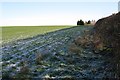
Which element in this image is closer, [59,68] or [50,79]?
[50,79]

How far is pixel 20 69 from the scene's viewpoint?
38.0 ft

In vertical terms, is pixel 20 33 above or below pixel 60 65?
above

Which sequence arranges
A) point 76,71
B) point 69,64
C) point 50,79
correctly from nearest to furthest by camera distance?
1. point 50,79
2. point 76,71
3. point 69,64

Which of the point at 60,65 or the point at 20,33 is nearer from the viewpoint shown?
the point at 60,65

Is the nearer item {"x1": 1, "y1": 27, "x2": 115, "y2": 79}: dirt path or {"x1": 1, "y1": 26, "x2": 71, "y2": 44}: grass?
{"x1": 1, "y1": 27, "x2": 115, "y2": 79}: dirt path

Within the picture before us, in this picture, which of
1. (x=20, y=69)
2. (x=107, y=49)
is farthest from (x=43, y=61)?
(x=107, y=49)

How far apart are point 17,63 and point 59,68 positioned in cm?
262

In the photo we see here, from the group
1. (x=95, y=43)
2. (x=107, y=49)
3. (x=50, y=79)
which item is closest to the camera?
(x=50, y=79)

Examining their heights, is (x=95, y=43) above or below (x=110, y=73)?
above

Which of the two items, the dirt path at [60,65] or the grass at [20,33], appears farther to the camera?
the grass at [20,33]

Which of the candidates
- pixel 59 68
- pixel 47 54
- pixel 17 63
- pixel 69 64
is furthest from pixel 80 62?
pixel 17 63

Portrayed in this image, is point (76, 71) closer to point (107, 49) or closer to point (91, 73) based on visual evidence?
point (91, 73)

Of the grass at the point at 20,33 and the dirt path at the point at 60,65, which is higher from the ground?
the grass at the point at 20,33

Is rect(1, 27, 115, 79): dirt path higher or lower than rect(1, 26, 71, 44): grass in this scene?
lower
